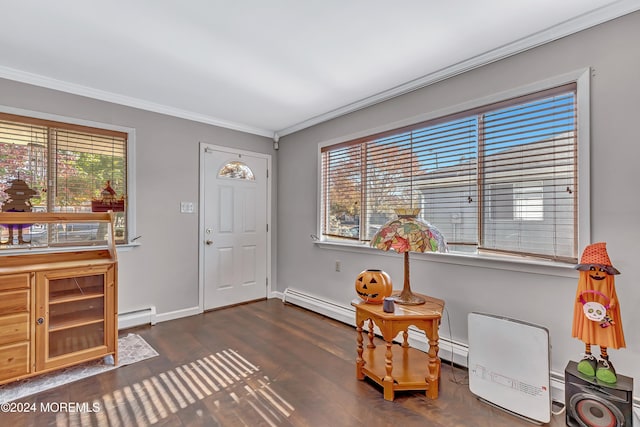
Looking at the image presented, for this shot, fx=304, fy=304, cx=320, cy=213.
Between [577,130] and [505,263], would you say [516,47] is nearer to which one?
[577,130]

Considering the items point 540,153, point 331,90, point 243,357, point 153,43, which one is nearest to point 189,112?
point 153,43

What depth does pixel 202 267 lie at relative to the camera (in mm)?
3711

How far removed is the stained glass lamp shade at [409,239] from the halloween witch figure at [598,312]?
752mm

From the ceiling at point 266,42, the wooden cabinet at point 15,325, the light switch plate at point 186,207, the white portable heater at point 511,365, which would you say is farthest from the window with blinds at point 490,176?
the wooden cabinet at point 15,325

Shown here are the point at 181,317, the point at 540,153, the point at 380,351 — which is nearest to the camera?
the point at 540,153

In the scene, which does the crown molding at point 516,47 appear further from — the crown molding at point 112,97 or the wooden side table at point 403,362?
the wooden side table at point 403,362

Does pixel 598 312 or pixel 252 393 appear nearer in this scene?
pixel 598 312

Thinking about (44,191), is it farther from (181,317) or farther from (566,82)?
(566,82)

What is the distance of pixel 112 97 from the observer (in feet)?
9.97

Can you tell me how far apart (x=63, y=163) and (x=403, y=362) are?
346 centimetres

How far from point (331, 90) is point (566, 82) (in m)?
1.83

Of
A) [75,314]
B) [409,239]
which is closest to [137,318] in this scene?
[75,314]

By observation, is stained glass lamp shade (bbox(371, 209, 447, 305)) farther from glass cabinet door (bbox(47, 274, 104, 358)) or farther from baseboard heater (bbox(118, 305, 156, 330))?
baseboard heater (bbox(118, 305, 156, 330))

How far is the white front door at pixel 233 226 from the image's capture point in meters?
3.77
